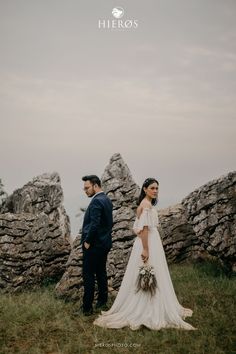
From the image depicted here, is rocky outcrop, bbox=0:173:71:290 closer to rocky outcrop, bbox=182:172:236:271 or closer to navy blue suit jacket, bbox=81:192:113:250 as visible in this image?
navy blue suit jacket, bbox=81:192:113:250

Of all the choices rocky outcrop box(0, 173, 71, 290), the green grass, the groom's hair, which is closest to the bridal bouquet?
the green grass

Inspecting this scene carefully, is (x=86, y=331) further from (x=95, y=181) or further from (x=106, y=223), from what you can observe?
(x=95, y=181)

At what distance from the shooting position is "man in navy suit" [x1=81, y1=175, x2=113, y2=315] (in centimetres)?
885

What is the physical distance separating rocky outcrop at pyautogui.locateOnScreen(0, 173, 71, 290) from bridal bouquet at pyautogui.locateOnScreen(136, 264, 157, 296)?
4671 millimetres

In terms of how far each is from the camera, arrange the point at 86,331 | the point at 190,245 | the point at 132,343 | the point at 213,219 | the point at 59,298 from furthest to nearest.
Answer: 1. the point at 190,245
2. the point at 213,219
3. the point at 59,298
4. the point at 86,331
5. the point at 132,343

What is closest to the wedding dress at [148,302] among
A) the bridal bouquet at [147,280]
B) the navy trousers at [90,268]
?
the bridal bouquet at [147,280]

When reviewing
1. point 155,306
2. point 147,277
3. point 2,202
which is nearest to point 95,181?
point 147,277

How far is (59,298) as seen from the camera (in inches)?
408

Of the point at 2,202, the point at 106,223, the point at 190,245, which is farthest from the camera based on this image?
the point at 2,202

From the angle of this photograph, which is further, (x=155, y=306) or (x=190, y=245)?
(x=190, y=245)

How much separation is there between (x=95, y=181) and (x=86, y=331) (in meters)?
3.30

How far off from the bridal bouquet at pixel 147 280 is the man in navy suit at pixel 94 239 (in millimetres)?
1184

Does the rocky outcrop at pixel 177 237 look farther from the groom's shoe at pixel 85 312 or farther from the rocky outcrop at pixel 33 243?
the groom's shoe at pixel 85 312

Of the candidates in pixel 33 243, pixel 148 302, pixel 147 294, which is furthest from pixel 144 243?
pixel 33 243
